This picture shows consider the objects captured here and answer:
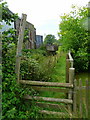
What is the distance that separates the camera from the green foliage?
21.3ft

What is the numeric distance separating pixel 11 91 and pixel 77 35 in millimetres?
5227

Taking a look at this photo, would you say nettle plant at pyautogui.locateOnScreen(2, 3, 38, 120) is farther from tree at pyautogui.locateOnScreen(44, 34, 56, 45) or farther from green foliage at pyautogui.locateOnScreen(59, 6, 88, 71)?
tree at pyautogui.locateOnScreen(44, 34, 56, 45)

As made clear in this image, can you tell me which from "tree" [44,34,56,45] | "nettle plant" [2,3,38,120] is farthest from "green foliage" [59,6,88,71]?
"tree" [44,34,56,45]

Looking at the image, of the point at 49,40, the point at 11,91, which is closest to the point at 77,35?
the point at 11,91

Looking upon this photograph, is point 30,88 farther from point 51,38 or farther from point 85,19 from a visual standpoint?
point 51,38

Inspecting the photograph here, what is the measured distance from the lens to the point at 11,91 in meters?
2.75

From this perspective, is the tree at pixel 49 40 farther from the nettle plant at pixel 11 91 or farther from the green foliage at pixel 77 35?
the nettle plant at pixel 11 91

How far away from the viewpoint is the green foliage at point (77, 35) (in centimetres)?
649

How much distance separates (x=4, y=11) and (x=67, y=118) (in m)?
2.75

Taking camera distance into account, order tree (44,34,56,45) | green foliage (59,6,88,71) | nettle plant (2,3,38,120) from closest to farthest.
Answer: nettle plant (2,3,38,120) → green foliage (59,6,88,71) → tree (44,34,56,45)

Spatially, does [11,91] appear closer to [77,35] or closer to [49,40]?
[77,35]

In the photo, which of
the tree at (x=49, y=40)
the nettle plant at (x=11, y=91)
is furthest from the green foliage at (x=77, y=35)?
the tree at (x=49, y=40)

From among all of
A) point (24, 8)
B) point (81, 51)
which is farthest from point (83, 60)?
point (24, 8)

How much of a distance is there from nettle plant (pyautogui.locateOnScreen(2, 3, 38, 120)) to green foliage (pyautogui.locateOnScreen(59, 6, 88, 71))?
4267mm
